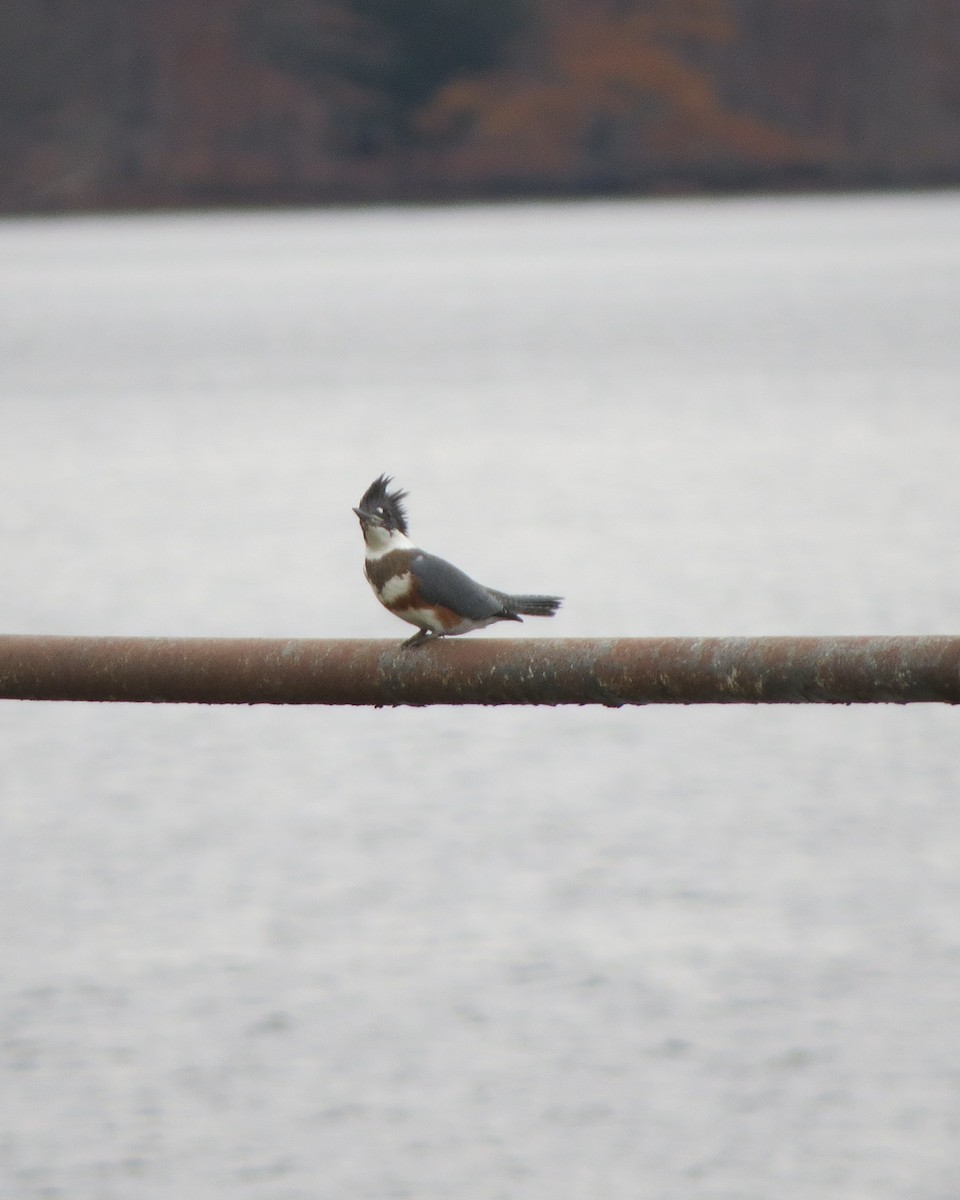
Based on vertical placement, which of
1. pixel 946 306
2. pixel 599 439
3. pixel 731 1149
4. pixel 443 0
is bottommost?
pixel 731 1149

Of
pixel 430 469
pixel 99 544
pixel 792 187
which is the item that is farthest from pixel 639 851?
pixel 792 187

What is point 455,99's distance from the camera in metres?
77.2

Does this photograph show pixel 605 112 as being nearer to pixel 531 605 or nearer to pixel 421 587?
pixel 531 605

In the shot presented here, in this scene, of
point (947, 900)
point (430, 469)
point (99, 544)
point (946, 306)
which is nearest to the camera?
point (947, 900)

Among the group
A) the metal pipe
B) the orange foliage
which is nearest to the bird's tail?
the metal pipe

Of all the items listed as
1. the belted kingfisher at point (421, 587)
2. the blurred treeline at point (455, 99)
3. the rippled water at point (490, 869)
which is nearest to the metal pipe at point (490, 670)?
the belted kingfisher at point (421, 587)

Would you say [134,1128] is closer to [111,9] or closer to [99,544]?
[99,544]

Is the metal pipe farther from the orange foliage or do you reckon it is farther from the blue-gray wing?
the orange foliage

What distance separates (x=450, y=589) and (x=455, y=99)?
7637 centimetres

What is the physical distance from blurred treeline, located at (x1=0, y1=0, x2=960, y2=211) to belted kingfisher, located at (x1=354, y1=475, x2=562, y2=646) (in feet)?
246

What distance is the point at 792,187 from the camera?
85.2 metres

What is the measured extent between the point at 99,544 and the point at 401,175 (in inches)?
2661

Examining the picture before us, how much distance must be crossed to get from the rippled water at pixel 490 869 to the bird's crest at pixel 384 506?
6.49ft

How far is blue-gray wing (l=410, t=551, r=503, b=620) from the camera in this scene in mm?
3076
